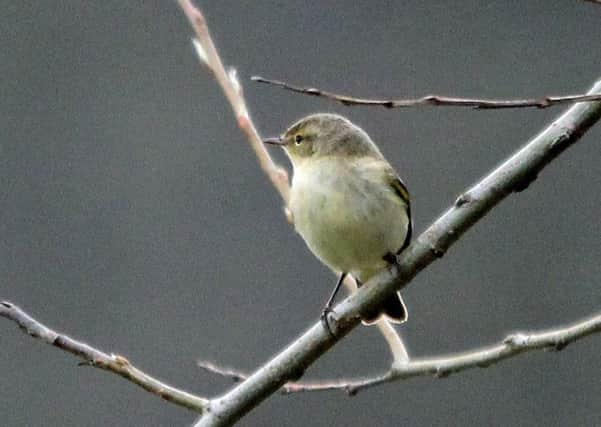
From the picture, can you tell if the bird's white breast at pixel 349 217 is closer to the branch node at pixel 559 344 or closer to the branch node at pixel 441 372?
the branch node at pixel 441 372

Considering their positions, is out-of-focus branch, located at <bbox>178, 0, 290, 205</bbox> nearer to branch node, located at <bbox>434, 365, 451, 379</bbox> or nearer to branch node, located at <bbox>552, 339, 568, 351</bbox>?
branch node, located at <bbox>434, 365, 451, 379</bbox>

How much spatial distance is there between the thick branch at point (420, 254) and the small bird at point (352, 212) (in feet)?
1.93

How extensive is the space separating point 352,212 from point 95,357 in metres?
1.10

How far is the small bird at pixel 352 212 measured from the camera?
3227 millimetres

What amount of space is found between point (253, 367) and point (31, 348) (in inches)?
68.2

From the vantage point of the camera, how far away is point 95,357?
232 cm

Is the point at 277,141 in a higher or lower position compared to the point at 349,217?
higher

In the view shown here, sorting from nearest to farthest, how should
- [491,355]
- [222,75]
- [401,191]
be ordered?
1. [491,355]
2. [222,75]
3. [401,191]

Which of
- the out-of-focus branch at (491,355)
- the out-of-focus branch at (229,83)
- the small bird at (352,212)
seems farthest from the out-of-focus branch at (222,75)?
the out-of-focus branch at (491,355)

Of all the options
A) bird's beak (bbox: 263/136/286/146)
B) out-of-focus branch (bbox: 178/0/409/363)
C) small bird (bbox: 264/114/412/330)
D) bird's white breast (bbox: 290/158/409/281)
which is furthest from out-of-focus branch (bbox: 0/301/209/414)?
bird's beak (bbox: 263/136/286/146)

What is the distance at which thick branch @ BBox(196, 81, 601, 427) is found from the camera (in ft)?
7.29

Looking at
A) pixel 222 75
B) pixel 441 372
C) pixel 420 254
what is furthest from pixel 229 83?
pixel 441 372

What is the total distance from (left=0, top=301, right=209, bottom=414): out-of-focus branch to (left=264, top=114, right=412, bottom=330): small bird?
79 cm

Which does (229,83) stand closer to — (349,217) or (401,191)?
(349,217)
